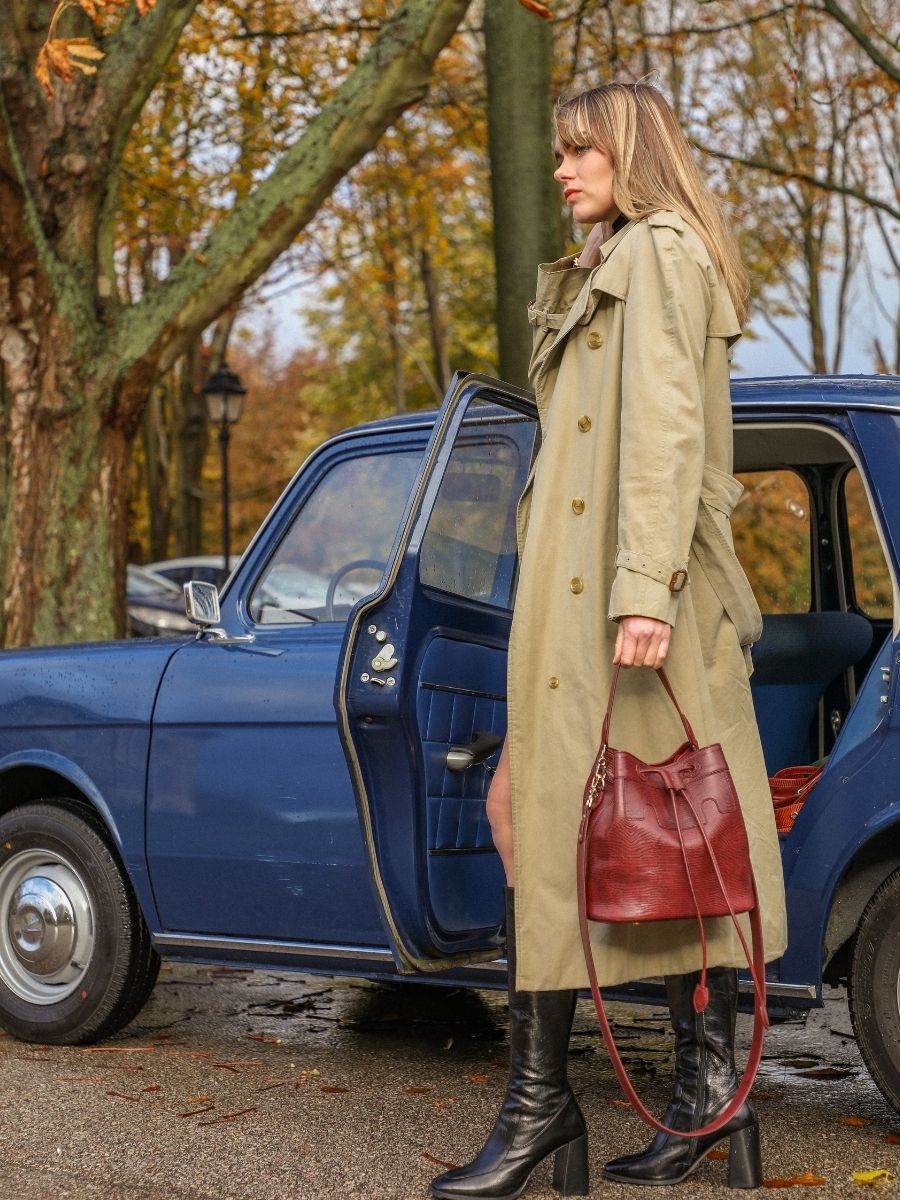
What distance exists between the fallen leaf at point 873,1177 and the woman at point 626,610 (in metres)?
0.28

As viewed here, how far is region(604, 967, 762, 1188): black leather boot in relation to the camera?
11.0 feet

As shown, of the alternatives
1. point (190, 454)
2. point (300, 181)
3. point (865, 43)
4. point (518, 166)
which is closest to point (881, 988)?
point (518, 166)

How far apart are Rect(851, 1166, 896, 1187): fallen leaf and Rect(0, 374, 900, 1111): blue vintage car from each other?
229 millimetres

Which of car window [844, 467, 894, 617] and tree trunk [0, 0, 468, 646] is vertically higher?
tree trunk [0, 0, 468, 646]

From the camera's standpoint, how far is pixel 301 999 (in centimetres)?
585

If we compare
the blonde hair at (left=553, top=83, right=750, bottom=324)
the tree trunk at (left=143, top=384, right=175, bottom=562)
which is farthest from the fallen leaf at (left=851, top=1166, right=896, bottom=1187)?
the tree trunk at (left=143, top=384, right=175, bottom=562)

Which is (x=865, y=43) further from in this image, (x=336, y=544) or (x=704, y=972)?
(x=704, y=972)

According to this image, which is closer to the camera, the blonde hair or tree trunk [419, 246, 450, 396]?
the blonde hair

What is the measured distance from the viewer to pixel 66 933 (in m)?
5.02

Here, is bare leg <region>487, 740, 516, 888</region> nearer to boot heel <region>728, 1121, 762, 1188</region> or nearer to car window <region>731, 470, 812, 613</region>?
boot heel <region>728, 1121, 762, 1188</region>

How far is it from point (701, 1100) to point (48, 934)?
2387mm

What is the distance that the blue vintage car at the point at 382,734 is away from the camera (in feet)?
12.7

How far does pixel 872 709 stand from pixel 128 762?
2207mm

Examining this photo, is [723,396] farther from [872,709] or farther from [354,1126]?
[354,1126]
